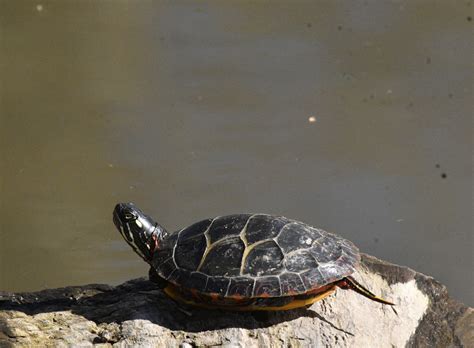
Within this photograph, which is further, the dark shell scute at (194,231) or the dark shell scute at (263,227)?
the dark shell scute at (194,231)

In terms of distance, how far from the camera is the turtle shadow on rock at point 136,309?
362 cm

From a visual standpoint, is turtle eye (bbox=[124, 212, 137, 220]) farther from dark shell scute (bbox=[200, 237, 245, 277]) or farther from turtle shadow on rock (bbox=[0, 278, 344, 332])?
dark shell scute (bbox=[200, 237, 245, 277])

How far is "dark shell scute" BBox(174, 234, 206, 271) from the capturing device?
3619 mm

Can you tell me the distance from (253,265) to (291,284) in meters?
0.19

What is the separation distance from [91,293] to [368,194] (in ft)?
9.32

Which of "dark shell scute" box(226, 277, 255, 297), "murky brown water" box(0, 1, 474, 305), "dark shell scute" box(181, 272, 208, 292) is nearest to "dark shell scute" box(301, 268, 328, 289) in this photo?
"dark shell scute" box(226, 277, 255, 297)

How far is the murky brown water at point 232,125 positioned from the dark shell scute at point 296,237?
2.18 metres

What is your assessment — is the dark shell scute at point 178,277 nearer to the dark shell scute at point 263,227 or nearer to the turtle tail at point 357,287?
the dark shell scute at point 263,227

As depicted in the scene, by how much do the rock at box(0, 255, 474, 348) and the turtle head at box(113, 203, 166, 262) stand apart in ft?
0.70

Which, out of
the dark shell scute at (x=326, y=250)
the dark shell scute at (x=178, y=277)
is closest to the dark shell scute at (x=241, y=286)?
the dark shell scute at (x=178, y=277)

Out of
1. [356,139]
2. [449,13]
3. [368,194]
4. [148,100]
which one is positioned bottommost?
[368,194]

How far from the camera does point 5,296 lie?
4000mm

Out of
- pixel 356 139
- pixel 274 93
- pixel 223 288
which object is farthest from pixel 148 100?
pixel 223 288

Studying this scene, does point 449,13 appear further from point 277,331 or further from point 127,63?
point 277,331
